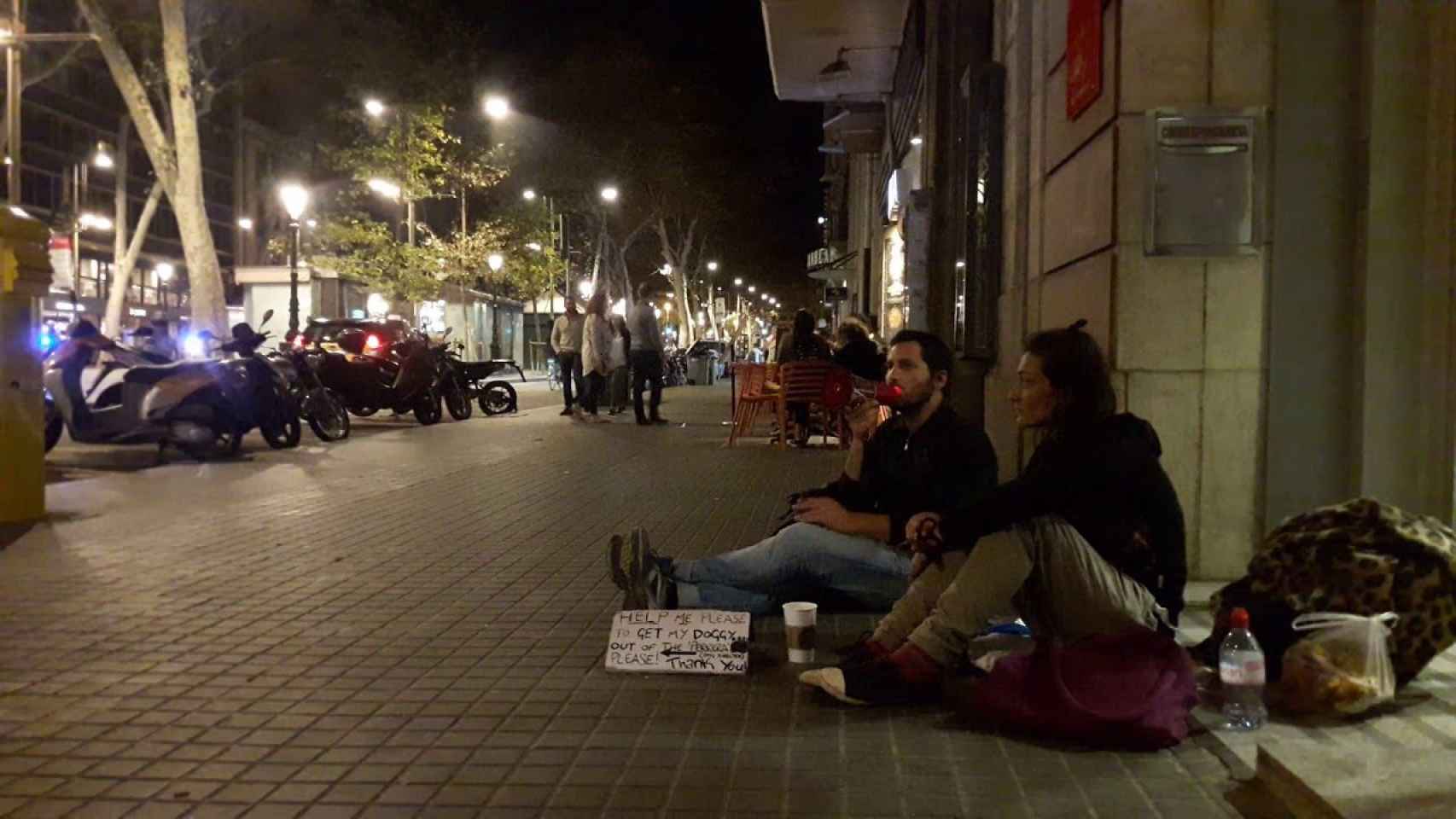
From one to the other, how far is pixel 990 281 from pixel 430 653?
665 centimetres

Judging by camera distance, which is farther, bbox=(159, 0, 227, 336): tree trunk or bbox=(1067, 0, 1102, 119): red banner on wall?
bbox=(159, 0, 227, 336): tree trunk

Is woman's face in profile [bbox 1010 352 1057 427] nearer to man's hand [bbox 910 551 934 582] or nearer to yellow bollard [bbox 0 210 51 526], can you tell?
man's hand [bbox 910 551 934 582]

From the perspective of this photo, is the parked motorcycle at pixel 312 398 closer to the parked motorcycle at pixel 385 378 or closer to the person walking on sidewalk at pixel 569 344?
the parked motorcycle at pixel 385 378

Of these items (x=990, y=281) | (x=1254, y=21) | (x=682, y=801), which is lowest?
(x=682, y=801)

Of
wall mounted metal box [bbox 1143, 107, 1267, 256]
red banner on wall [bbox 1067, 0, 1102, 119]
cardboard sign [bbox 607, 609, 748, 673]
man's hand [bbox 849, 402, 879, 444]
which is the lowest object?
cardboard sign [bbox 607, 609, 748, 673]

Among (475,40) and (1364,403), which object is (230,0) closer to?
(475,40)

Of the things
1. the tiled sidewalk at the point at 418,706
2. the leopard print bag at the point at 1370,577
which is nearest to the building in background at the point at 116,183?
the tiled sidewalk at the point at 418,706

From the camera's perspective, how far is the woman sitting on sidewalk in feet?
14.6

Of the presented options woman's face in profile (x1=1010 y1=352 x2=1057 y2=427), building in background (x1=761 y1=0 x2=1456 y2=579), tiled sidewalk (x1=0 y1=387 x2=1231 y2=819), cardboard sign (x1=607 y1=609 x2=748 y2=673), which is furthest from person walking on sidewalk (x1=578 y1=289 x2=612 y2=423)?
woman's face in profile (x1=1010 y1=352 x2=1057 y2=427)

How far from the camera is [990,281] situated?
1085 cm

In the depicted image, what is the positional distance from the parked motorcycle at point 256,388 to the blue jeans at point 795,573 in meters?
8.91

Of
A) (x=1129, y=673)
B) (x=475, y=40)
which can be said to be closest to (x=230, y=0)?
(x=475, y=40)

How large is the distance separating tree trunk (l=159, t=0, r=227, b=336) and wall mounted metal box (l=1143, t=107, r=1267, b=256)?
22.7 metres

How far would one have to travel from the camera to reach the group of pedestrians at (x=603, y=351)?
19.2 m
